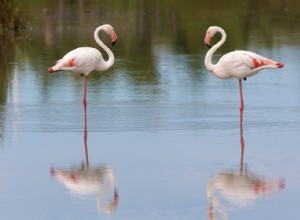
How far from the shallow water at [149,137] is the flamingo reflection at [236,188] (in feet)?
0.03

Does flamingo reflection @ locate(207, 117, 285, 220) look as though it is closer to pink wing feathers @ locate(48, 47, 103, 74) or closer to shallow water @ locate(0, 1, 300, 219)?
→ shallow water @ locate(0, 1, 300, 219)

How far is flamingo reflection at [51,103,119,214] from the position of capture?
907cm

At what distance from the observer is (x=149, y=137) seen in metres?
12.1

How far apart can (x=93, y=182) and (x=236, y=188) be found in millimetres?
1401

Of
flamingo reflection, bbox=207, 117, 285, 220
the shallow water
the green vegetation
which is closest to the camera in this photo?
flamingo reflection, bbox=207, 117, 285, 220

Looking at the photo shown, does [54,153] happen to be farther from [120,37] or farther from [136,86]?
[120,37]

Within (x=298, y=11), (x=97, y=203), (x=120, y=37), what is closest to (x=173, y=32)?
(x=120, y=37)

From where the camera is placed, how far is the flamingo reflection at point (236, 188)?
346 inches

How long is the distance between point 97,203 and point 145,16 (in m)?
20.1

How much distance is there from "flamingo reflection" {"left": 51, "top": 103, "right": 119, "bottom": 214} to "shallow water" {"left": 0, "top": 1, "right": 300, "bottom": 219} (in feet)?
0.03

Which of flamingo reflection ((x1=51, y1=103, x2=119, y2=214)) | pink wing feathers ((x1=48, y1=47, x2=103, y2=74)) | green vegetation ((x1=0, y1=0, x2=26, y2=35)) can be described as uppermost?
green vegetation ((x1=0, y1=0, x2=26, y2=35))

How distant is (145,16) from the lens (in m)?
28.8

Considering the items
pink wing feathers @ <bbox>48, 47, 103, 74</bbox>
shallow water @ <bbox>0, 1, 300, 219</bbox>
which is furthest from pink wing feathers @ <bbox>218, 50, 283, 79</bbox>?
pink wing feathers @ <bbox>48, 47, 103, 74</bbox>

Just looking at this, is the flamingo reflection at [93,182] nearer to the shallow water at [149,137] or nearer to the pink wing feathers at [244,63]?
the shallow water at [149,137]
